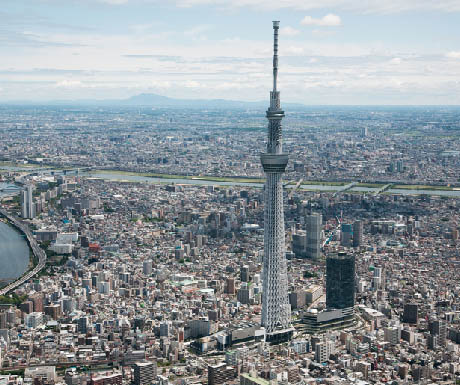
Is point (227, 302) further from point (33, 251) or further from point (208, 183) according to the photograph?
point (208, 183)

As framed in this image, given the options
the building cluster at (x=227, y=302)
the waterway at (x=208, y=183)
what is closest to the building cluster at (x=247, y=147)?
the waterway at (x=208, y=183)

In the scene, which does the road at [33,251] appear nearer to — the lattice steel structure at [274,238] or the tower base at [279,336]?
the lattice steel structure at [274,238]

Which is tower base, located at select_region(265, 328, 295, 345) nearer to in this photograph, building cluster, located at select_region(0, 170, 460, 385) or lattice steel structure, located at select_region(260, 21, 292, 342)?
lattice steel structure, located at select_region(260, 21, 292, 342)

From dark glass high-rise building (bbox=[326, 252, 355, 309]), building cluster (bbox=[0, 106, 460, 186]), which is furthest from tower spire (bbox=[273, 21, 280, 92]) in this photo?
building cluster (bbox=[0, 106, 460, 186])

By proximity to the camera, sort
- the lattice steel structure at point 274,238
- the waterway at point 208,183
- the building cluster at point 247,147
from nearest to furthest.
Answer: the lattice steel structure at point 274,238 → the waterway at point 208,183 → the building cluster at point 247,147

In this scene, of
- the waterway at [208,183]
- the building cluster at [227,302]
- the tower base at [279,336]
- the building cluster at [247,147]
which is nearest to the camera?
the building cluster at [227,302]

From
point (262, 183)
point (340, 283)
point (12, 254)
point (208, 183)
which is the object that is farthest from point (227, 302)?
point (208, 183)
